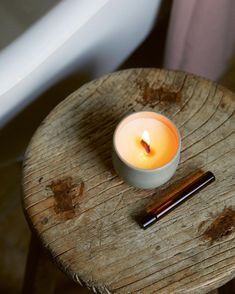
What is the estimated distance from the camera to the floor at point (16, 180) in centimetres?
95

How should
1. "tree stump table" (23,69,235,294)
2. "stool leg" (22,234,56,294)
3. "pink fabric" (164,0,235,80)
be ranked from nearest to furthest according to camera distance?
"tree stump table" (23,69,235,294) → "stool leg" (22,234,56,294) → "pink fabric" (164,0,235,80)

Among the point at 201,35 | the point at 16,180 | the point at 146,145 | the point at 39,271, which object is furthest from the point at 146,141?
the point at 16,180

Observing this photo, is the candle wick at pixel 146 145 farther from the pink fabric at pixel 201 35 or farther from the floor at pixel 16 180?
the pink fabric at pixel 201 35

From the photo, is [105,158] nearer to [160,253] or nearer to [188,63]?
[160,253]

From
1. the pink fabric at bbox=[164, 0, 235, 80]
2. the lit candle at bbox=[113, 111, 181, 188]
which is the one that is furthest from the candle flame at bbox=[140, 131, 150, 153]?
the pink fabric at bbox=[164, 0, 235, 80]

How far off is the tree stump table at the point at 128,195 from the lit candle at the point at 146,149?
37mm

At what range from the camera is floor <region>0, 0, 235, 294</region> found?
95 cm

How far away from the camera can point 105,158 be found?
0.76 metres

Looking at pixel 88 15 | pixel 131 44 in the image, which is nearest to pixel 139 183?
pixel 88 15

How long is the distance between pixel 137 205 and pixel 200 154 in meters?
0.13

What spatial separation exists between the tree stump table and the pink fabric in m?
0.26

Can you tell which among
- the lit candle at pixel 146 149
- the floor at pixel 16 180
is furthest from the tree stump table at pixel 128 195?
the floor at pixel 16 180

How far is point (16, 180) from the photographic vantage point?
1.24 m

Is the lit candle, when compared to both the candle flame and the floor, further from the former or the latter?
the floor
